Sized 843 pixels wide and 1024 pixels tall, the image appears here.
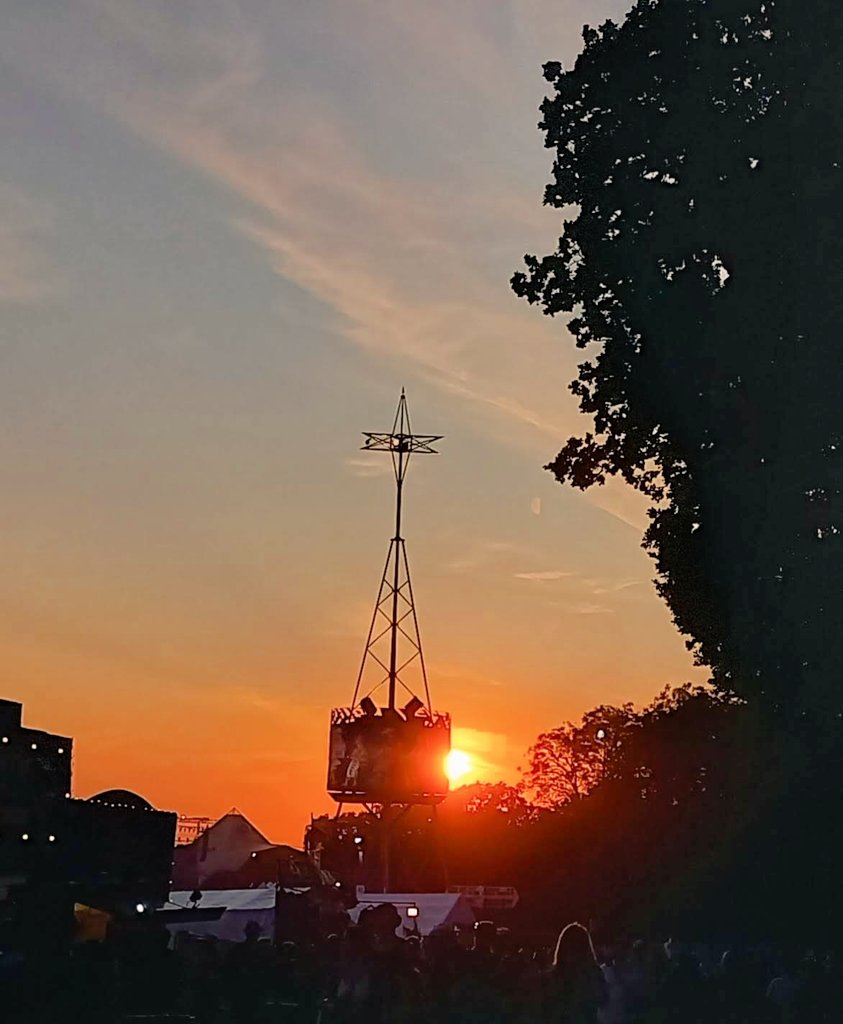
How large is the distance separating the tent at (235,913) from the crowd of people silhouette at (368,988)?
13.6 meters

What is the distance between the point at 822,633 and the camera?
2147 cm

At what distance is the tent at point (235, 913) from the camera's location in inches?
1152

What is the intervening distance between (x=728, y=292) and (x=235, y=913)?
16.4 metres

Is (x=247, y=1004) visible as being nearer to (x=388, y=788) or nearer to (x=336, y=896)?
(x=336, y=896)

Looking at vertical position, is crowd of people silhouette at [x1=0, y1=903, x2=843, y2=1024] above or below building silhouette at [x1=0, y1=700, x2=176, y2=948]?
below

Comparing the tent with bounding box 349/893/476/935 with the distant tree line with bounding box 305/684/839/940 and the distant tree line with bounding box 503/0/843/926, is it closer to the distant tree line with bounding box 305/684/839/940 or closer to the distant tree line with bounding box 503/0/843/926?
the distant tree line with bounding box 305/684/839/940

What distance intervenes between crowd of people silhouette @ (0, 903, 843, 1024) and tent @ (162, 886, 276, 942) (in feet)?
44.5

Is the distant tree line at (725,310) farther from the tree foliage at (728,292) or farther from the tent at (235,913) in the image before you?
the tent at (235,913)

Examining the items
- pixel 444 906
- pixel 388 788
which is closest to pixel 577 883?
pixel 388 788

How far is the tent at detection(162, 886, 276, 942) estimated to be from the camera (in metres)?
29.2

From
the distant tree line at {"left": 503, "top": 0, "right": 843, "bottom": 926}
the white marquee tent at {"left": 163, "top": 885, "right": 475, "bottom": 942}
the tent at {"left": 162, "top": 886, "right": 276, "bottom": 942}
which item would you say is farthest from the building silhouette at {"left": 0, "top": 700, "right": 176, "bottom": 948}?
the distant tree line at {"left": 503, "top": 0, "right": 843, "bottom": 926}

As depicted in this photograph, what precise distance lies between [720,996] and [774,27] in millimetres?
Result: 13937

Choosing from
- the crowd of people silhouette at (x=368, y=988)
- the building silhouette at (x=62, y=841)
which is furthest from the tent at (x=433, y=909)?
the crowd of people silhouette at (x=368, y=988)

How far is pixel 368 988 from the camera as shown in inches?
534
